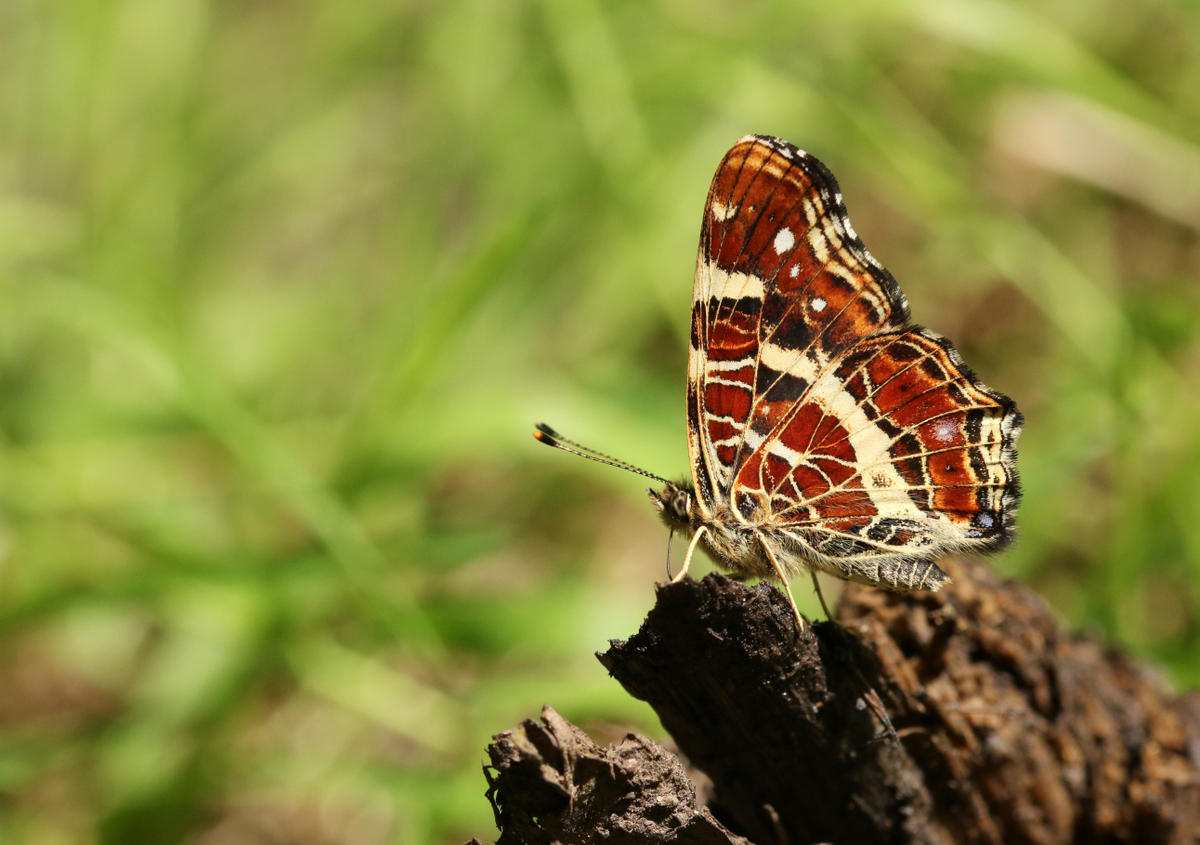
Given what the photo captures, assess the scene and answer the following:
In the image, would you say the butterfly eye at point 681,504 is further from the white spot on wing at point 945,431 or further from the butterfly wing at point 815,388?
the white spot on wing at point 945,431

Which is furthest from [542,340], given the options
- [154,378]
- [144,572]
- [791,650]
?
[791,650]

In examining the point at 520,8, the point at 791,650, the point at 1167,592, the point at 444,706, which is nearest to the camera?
the point at 791,650

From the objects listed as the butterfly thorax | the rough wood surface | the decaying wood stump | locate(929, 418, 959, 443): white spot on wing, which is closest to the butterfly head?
the butterfly thorax

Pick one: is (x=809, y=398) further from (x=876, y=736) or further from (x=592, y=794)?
(x=592, y=794)

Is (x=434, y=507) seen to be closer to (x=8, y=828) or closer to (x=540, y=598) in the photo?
(x=540, y=598)

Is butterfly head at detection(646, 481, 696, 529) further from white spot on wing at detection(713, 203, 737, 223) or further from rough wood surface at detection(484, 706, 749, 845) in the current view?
rough wood surface at detection(484, 706, 749, 845)

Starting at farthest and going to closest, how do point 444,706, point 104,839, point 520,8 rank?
point 520,8, point 444,706, point 104,839

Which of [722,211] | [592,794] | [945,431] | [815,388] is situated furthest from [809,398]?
[592,794]
